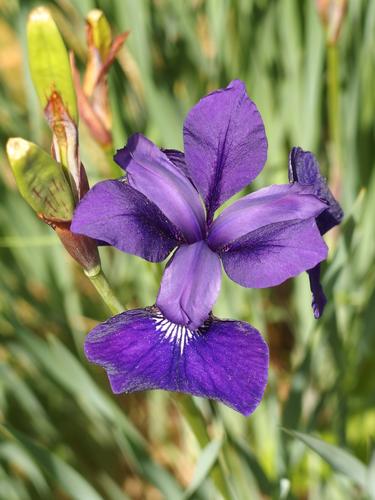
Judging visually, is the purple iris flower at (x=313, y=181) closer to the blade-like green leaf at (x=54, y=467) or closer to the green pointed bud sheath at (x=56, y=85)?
the green pointed bud sheath at (x=56, y=85)

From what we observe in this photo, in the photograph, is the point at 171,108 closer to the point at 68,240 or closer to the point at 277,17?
the point at 277,17

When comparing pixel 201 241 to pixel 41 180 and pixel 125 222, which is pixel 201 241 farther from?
pixel 41 180

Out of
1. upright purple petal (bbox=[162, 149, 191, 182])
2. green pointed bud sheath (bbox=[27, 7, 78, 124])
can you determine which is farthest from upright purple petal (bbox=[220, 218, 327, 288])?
green pointed bud sheath (bbox=[27, 7, 78, 124])

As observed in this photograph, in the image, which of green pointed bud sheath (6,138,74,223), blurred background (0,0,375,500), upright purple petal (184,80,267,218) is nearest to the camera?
green pointed bud sheath (6,138,74,223)

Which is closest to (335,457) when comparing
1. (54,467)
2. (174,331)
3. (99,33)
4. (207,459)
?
(207,459)

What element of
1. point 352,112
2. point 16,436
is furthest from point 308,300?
point 16,436

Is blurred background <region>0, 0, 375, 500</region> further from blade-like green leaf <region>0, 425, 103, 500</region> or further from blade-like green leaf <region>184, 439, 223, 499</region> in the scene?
blade-like green leaf <region>184, 439, 223, 499</region>
